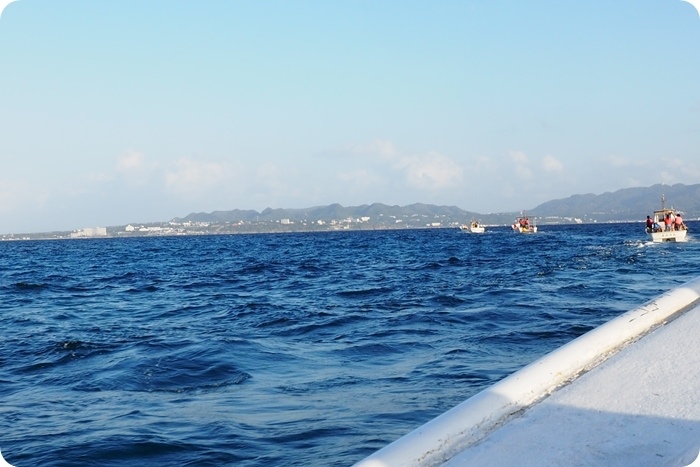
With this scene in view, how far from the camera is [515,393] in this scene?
122 inches

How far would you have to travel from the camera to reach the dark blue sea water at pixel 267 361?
234 inches

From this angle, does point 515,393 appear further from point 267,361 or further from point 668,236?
point 668,236

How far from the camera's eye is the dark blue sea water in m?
5.94

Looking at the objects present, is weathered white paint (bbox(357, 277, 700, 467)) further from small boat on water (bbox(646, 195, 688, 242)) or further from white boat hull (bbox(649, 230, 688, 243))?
small boat on water (bbox(646, 195, 688, 242))

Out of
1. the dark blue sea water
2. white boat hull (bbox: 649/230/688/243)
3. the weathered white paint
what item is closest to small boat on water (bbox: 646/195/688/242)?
white boat hull (bbox: 649/230/688/243)

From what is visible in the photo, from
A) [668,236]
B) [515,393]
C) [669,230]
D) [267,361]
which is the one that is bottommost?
[267,361]

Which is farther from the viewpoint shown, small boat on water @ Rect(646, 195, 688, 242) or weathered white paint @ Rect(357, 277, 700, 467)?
small boat on water @ Rect(646, 195, 688, 242)

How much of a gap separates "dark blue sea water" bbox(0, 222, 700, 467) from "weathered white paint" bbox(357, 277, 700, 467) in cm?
233

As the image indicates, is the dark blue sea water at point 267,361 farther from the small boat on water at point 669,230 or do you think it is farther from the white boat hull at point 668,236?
the small boat on water at point 669,230

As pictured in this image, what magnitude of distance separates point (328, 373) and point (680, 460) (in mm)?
6092

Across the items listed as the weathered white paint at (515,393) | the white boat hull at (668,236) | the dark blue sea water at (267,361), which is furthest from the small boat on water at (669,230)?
the weathered white paint at (515,393)

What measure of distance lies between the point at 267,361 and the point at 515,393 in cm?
654

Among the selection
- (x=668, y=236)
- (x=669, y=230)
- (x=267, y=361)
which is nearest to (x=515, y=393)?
(x=267, y=361)

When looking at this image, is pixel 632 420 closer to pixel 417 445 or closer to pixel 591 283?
pixel 417 445
